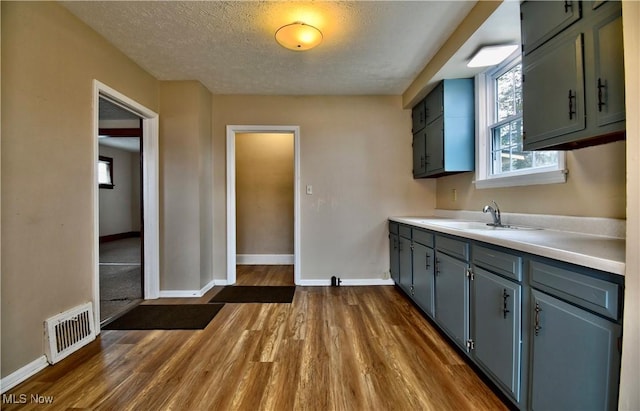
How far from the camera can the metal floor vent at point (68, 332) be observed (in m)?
1.81

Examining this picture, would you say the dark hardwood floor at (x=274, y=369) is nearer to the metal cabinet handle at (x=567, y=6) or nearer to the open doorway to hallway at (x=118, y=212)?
the open doorway to hallway at (x=118, y=212)

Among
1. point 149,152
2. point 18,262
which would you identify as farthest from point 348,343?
point 149,152

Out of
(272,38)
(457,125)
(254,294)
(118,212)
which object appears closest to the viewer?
(272,38)

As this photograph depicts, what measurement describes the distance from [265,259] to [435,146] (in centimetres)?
333

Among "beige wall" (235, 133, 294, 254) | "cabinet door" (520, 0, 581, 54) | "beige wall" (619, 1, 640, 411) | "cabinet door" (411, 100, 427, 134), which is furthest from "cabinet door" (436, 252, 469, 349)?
"beige wall" (235, 133, 294, 254)

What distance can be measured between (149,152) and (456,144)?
330cm

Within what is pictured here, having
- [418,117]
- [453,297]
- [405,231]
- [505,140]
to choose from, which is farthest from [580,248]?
[418,117]

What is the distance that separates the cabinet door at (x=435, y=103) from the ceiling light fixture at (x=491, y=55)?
18.7 inches

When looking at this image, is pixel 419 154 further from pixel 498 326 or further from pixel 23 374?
pixel 23 374

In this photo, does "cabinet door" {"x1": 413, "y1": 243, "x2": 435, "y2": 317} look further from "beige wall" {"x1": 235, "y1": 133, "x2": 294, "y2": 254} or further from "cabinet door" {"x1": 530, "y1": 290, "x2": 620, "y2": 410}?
"beige wall" {"x1": 235, "y1": 133, "x2": 294, "y2": 254}

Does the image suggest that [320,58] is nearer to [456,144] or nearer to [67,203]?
[456,144]

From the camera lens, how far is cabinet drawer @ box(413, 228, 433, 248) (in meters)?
2.36

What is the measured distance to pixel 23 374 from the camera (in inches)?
65.5

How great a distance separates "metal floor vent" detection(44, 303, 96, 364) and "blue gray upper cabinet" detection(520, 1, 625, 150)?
3.24m
